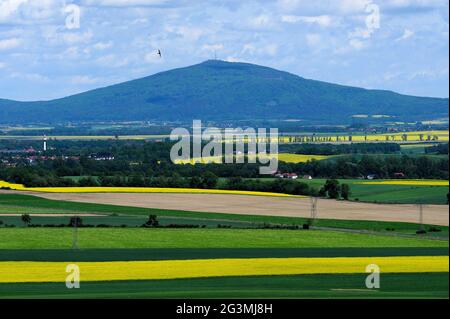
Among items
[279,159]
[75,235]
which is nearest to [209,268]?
[75,235]

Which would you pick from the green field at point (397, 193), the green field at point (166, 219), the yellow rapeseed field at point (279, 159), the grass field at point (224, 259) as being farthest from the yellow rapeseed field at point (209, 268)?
the yellow rapeseed field at point (279, 159)

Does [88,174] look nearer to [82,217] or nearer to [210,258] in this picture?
[82,217]

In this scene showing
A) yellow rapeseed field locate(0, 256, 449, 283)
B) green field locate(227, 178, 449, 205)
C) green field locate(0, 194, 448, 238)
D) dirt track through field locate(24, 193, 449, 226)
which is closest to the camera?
yellow rapeseed field locate(0, 256, 449, 283)

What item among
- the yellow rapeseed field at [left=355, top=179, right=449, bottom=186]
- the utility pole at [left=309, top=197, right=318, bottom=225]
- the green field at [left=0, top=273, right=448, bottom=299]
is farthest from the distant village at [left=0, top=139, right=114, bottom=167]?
the green field at [left=0, top=273, right=448, bottom=299]

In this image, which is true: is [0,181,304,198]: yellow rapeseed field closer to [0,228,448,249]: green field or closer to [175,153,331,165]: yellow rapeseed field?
[175,153,331,165]: yellow rapeseed field

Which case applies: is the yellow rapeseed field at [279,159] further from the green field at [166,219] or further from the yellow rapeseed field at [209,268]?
the yellow rapeseed field at [209,268]
